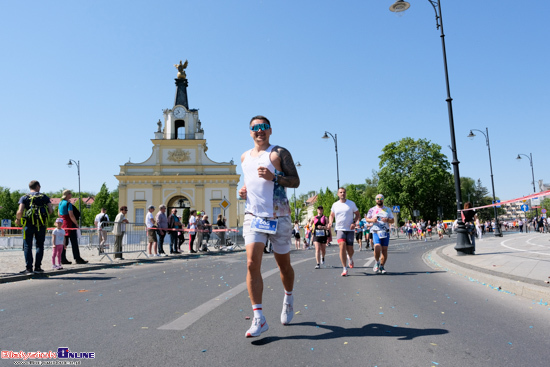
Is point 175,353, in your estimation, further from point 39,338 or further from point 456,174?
point 456,174

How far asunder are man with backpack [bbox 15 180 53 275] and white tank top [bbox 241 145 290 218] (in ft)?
22.3

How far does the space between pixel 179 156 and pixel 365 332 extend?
5300 centimetres

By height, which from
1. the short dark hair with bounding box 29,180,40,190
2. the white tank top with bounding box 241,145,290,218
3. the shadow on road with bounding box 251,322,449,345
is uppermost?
the short dark hair with bounding box 29,180,40,190

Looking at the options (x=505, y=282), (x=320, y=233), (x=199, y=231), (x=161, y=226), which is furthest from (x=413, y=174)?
(x=505, y=282)

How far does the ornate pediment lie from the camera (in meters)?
54.7

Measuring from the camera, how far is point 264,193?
3996mm

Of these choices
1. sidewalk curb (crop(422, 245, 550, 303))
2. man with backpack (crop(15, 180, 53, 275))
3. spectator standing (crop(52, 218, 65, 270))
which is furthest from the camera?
spectator standing (crop(52, 218, 65, 270))

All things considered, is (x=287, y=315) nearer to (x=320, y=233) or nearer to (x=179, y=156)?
(x=320, y=233)

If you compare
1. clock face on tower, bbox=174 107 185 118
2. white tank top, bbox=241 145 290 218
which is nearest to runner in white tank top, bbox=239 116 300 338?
white tank top, bbox=241 145 290 218

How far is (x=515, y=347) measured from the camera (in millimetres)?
3381

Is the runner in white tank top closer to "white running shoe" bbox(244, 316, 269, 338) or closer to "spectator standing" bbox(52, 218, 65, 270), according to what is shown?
"white running shoe" bbox(244, 316, 269, 338)

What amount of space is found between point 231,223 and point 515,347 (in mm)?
50259

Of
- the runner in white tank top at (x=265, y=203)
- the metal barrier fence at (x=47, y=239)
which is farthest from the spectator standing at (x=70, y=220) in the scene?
the runner in white tank top at (x=265, y=203)

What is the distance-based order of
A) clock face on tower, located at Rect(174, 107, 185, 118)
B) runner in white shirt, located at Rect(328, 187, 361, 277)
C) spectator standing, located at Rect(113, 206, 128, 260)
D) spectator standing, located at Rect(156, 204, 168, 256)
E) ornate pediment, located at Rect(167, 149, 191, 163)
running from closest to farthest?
runner in white shirt, located at Rect(328, 187, 361, 277)
spectator standing, located at Rect(113, 206, 128, 260)
spectator standing, located at Rect(156, 204, 168, 256)
ornate pediment, located at Rect(167, 149, 191, 163)
clock face on tower, located at Rect(174, 107, 185, 118)
